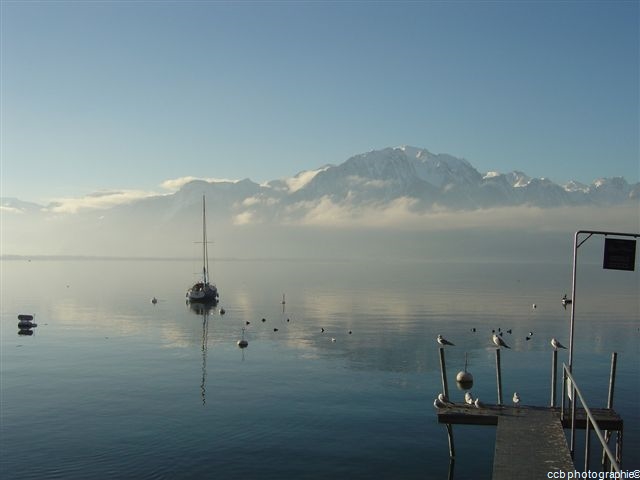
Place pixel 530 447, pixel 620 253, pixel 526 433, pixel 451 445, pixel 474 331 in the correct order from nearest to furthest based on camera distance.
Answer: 1. pixel 530 447
2. pixel 526 433
3. pixel 620 253
4. pixel 451 445
5. pixel 474 331

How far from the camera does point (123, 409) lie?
38.6 metres

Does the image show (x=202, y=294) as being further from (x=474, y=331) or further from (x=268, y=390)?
(x=268, y=390)

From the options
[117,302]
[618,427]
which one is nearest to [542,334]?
[618,427]

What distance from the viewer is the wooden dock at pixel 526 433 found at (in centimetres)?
2084

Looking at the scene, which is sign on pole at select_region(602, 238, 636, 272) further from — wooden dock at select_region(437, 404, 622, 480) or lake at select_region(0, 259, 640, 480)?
lake at select_region(0, 259, 640, 480)

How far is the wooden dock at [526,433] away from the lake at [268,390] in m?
3.59

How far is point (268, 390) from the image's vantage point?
44.5 metres

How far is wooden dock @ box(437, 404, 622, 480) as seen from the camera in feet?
68.4

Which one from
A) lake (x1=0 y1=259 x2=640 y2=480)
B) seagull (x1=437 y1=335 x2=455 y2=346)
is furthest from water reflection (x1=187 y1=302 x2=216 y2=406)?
seagull (x1=437 y1=335 x2=455 y2=346)

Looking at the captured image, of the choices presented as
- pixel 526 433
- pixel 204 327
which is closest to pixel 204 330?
pixel 204 327

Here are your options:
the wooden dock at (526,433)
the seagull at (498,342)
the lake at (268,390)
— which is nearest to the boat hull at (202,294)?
the lake at (268,390)

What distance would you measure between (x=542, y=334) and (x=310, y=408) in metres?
46.7

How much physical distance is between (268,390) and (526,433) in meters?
23.8

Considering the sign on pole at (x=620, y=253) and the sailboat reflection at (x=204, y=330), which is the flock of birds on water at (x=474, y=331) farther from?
the sign on pole at (x=620, y=253)
